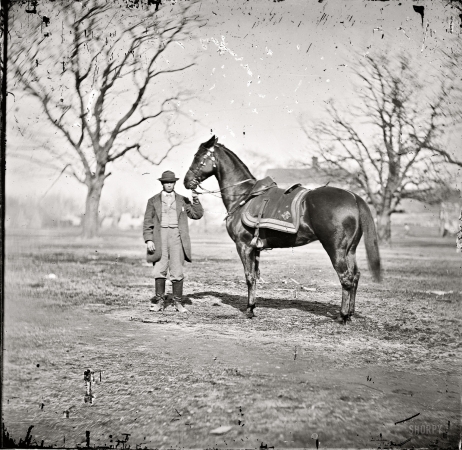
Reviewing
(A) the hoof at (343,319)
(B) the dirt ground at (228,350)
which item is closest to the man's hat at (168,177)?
(B) the dirt ground at (228,350)

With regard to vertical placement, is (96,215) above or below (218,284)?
above

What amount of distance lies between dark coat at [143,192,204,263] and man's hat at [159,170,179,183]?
15cm

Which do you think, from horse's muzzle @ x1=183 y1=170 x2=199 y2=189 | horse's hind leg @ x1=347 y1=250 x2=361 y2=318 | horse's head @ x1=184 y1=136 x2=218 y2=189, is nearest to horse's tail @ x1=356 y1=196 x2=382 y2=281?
horse's hind leg @ x1=347 y1=250 x2=361 y2=318

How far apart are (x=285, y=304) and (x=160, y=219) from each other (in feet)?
4.47

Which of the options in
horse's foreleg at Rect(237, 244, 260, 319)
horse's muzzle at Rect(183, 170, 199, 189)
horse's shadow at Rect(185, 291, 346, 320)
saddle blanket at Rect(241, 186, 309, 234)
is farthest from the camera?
saddle blanket at Rect(241, 186, 309, 234)

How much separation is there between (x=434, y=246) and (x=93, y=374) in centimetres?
322

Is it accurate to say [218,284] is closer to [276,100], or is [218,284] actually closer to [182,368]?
[182,368]

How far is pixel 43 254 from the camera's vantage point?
3541 millimetres

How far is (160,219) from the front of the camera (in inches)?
154

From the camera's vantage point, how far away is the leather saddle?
393cm

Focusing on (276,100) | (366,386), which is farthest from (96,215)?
(366,386)

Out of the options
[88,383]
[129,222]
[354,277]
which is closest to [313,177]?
[354,277]

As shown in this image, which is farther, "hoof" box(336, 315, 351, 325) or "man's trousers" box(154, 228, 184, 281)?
"man's trousers" box(154, 228, 184, 281)

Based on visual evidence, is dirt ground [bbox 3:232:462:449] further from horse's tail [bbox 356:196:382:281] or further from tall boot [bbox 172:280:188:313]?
horse's tail [bbox 356:196:382:281]
